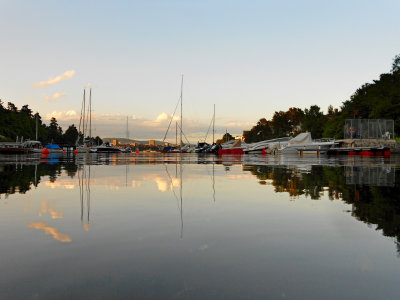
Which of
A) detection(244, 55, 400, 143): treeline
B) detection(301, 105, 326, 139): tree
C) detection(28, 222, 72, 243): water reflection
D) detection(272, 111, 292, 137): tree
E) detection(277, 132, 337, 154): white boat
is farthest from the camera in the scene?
detection(272, 111, 292, 137): tree

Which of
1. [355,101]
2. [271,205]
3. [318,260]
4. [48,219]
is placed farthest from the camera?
[355,101]

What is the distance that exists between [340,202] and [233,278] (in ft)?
20.3

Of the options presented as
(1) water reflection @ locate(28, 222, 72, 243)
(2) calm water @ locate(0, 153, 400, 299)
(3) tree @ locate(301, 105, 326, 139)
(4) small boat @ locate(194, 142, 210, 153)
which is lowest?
(1) water reflection @ locate(28, 222, 72, 243)

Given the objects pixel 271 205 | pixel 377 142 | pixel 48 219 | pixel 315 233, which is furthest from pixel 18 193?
pixel 377 142

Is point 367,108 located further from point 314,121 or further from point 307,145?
point 314,121

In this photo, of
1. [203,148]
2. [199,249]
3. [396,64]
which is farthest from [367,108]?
[199,249]

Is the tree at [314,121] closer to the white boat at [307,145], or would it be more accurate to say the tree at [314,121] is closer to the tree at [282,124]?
the tree at [282,124]

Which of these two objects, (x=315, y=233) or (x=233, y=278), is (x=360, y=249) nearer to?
(x=315, y=233)

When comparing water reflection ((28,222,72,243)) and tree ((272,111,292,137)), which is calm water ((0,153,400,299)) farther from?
tree ((272,111,292,137))

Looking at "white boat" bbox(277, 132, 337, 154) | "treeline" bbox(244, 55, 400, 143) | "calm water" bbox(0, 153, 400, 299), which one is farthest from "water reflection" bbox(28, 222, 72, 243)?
"treeline" bbox(244, 55, 400, 143)

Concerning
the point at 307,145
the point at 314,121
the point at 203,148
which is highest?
the point at 314,121

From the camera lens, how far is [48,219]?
6742 mm

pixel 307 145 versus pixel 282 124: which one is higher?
pixel 282 124

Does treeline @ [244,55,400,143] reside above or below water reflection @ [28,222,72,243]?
above
